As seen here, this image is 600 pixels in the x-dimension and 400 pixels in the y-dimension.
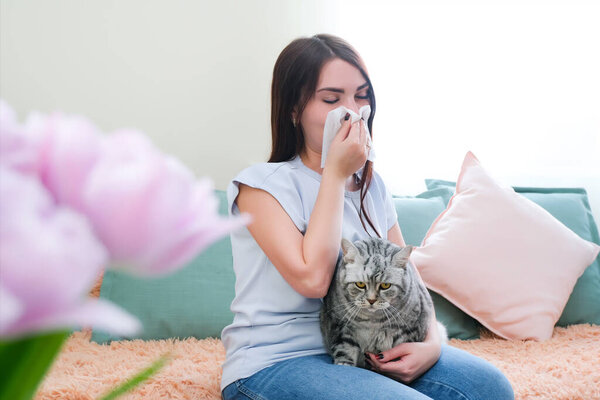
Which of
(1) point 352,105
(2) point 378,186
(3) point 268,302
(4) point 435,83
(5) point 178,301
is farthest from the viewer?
(4) point 435,83

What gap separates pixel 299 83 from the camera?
4.64ft

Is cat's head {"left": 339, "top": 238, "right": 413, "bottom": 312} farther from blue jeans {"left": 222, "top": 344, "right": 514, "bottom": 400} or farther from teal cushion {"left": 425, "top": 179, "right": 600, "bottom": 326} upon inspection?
teal cushion {"left": 425, "top": 179, "right": 600, "bottom": 326}

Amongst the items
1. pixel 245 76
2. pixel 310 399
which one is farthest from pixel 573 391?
pixel 245 76

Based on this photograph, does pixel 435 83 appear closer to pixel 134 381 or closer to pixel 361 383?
pixel 361 383

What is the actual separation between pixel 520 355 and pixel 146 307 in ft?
4.08

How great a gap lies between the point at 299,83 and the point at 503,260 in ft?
3.52

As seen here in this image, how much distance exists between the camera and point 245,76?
2.52m

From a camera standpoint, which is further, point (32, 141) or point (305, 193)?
point (305, 193)

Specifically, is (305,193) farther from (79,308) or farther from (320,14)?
(320,14)

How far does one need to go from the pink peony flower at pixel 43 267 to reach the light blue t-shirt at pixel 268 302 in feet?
3.53

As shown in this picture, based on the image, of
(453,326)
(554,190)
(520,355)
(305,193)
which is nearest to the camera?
(305,193)

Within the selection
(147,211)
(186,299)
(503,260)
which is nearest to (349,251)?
(186,299)

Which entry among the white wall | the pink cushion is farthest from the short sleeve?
the white wall

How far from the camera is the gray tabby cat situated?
1.22 m
